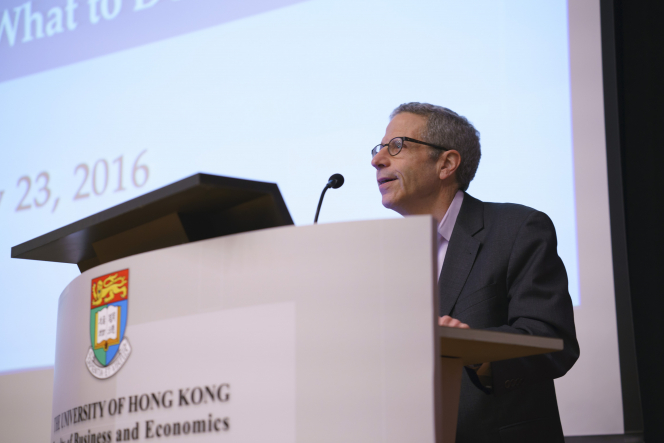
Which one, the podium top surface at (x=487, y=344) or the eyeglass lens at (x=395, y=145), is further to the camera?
the eyeglass lens at (x=395, y=145)

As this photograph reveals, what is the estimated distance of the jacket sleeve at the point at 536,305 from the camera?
1.46m

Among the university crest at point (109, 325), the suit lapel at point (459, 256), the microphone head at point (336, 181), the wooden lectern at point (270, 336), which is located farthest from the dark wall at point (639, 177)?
the university crest at point (109, 325)

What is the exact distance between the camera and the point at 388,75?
3.04 m

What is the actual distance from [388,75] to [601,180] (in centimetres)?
107

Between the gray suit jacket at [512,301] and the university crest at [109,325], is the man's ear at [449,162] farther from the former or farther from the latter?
Answer: the university crest at [109,325]

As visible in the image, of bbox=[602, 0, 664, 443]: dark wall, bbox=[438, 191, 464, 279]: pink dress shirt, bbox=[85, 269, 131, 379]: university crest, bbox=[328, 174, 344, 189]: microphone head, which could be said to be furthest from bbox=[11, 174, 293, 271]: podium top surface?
bbox=[602, 0, 664, 443]: dark wall

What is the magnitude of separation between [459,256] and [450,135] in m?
0.56

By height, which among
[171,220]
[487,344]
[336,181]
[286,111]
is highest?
[286,111]

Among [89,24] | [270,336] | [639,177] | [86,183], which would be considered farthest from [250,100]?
[270,336]

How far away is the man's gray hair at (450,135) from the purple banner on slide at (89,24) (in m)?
1.51

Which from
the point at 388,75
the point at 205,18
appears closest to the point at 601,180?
the point at 388,75

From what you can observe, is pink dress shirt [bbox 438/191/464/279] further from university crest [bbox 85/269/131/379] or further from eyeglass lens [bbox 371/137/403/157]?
university crest [bbox 85/269/131/379]

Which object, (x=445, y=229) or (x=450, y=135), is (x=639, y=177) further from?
(x=445, y=229)

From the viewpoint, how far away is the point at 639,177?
103 inches
